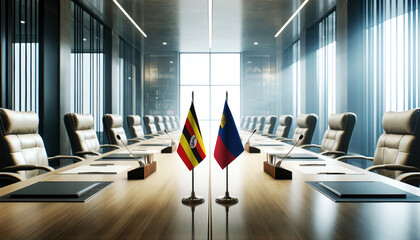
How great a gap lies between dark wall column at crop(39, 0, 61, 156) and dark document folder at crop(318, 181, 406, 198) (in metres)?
5.25

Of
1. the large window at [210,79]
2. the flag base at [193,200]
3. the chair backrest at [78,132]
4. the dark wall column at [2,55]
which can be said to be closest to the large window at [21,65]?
the dark wall column at [2,55]

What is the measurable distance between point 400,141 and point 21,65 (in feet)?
17.6

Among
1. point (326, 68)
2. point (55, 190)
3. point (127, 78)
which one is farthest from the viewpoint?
point (127, 78)

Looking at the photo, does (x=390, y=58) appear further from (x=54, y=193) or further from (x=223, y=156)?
(x=54, y=193)

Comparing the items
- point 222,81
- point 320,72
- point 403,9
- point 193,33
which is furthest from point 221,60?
point 403,9

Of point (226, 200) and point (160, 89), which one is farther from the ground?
point (160, 89)

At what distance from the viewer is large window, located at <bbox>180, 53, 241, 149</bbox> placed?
38.8 feet

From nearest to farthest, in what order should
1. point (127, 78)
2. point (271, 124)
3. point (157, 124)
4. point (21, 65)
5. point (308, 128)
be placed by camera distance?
point (308, 128) → point (21, 65) → point (271, 124) → point (157, 124) → point (127, 78)

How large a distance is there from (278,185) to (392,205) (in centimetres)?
47

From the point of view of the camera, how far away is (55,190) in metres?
1.24

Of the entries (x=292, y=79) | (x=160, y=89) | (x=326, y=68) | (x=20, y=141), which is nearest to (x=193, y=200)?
(x=20, y=141)

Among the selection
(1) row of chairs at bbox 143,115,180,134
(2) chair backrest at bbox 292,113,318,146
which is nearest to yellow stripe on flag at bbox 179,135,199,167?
(2) chair backrest at bbox 292,113,318,146

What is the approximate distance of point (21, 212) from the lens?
99 centimetres

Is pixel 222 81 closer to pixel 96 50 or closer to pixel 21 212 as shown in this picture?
pixel 96 50
